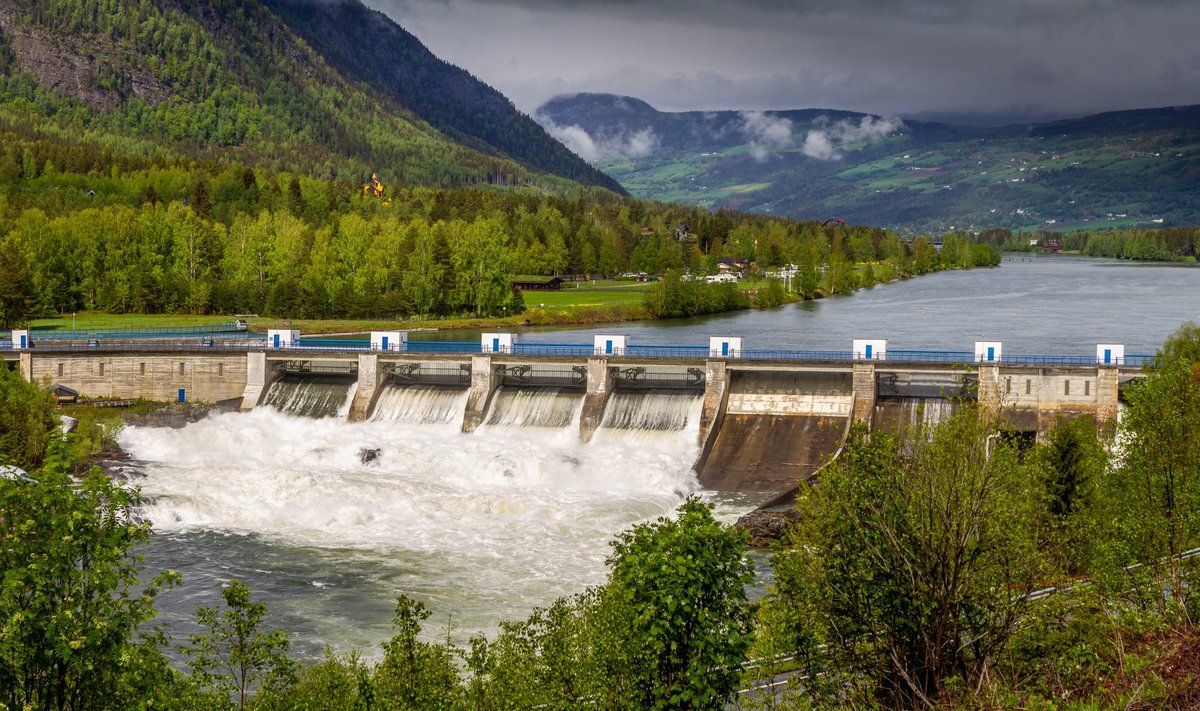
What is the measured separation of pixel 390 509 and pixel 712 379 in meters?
20.3

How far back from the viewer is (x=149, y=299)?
130 m

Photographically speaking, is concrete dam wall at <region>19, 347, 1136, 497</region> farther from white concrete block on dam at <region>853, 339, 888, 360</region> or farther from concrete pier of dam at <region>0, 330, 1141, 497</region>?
white concrete block on dam at <region>853, 339, 888, 360</region>

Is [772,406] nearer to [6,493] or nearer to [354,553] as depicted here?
[354,553]

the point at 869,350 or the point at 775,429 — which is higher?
the point at 869,350

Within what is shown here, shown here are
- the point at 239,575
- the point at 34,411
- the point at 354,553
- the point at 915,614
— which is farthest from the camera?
the point at 34,411

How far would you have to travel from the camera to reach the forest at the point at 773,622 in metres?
19.1

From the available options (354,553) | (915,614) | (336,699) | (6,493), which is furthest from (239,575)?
(915,614)

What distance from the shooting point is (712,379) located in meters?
66.1

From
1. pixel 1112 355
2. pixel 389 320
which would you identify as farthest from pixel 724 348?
pixel 389 320

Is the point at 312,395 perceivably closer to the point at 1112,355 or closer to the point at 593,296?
the point at 1112,355

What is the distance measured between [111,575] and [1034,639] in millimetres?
16890

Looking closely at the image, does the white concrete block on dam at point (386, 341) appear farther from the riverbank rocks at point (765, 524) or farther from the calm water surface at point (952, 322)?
the calm water surface at point (952, 322)

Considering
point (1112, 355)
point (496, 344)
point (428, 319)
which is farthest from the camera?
point (428, 319)

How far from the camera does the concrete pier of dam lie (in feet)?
201
